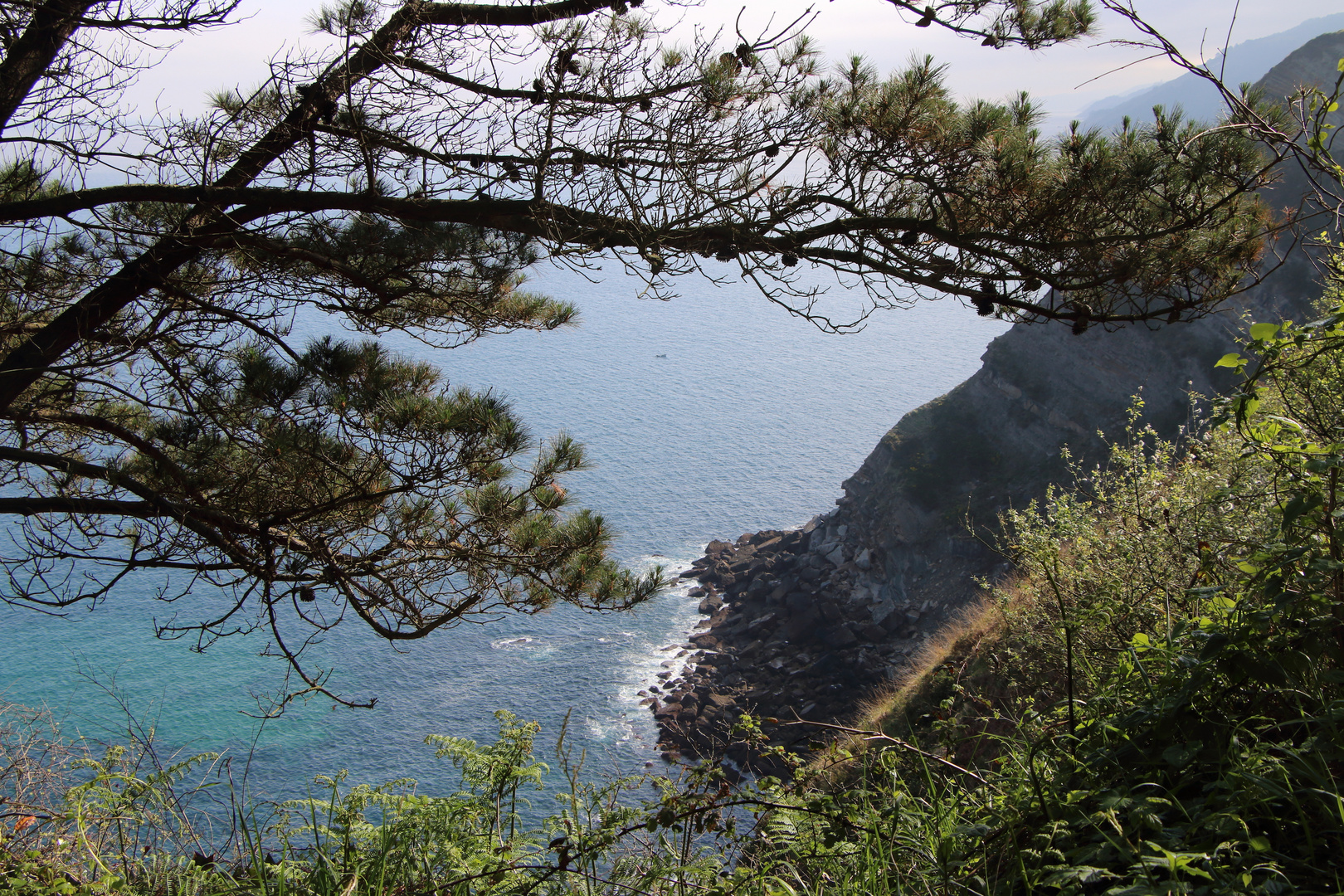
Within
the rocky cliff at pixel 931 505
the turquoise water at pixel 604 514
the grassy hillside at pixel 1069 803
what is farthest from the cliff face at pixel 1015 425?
the grassy hillside at pixel 1069 803

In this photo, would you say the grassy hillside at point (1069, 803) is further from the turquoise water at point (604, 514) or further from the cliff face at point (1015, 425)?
the cliff face at point (1015, 425)

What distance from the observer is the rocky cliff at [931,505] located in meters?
22.4

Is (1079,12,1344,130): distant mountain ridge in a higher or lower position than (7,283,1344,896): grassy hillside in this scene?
higher

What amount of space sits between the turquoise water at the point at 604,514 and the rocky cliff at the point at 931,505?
2.14m

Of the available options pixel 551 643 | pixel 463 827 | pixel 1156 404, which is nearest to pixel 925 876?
pixel 463 827

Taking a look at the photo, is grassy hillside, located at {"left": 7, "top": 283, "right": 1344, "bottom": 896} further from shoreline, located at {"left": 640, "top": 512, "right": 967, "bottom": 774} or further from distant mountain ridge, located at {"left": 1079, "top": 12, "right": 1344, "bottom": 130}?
distant mountain ridge, located at {"left": 1079, "top": 12, "right": 1344, "bottom": 130}

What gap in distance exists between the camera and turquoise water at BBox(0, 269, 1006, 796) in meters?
19.1

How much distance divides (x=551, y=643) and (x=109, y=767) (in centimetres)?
2237

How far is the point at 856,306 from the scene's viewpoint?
125ft

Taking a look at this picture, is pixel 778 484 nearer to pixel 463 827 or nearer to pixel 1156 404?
pixel 1156 404

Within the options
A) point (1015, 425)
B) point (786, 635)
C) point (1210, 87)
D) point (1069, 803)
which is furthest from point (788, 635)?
point (1210, 87)

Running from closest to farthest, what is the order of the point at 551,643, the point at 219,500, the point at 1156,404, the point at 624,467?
the point at 219,500, the point at 551,643, the point at 1156,404, the point at 624,467

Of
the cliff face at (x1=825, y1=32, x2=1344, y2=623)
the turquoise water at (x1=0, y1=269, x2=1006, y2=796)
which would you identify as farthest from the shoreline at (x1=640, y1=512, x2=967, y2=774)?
the turquoise water at (x1=0, y1=269, x2=1006, y2=796)

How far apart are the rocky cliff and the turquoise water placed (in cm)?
214
